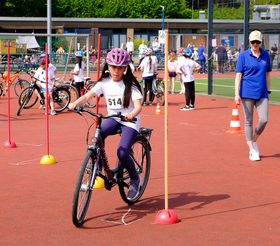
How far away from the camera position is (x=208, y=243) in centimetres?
629

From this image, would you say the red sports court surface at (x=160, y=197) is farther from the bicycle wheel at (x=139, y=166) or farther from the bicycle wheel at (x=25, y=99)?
the bicycle wheel at (x=25, y=99)

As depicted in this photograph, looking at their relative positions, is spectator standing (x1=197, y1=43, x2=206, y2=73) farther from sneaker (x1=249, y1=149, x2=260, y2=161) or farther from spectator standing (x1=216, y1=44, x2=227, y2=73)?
sneaker (x1=249, y1=149, x2=260, y2=161)

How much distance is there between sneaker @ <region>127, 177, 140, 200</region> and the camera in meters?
7.71

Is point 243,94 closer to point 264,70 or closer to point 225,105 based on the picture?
point 264,70

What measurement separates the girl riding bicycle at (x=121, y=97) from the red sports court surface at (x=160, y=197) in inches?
31.0

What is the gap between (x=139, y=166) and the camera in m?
8.01

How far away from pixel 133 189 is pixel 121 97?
3.56ft

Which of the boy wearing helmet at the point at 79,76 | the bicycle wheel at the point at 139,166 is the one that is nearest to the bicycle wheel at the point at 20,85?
the boy wearing helmet at the point at 79,76

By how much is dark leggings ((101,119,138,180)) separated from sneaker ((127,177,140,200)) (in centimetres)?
34

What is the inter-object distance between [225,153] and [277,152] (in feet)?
2.99

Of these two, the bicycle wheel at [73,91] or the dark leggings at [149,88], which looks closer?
the bicycle wheel at [73,91]

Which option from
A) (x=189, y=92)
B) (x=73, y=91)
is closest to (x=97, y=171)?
(x=189, y=92)

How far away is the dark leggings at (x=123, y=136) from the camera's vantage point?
23.7 feet

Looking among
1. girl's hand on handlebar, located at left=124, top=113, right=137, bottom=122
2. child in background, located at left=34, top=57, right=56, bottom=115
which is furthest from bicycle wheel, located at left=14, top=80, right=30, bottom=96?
girl's hand on handlebar, located at left=124, top=113, right=137, bottom=122
